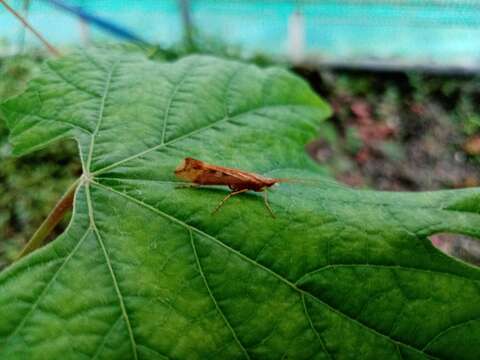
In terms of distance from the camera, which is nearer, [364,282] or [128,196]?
[364,282]

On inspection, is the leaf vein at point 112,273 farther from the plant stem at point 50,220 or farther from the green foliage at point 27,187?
the green foliage at point 27,187

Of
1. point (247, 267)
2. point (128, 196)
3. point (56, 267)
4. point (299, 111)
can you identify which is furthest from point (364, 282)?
point (299, 111)

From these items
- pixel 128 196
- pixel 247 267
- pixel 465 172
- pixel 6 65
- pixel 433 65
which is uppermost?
pixel 128 196

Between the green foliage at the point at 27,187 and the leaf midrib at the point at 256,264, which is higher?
the leaf midrib at the point at 256,264

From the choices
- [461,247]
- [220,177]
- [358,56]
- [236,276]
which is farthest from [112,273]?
[358,56]

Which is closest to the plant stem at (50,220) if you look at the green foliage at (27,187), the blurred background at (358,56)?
the green foliage at (27,187)

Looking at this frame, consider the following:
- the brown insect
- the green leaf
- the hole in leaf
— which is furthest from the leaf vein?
the hole in leaf

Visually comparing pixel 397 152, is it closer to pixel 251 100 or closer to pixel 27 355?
pixel 251 100
